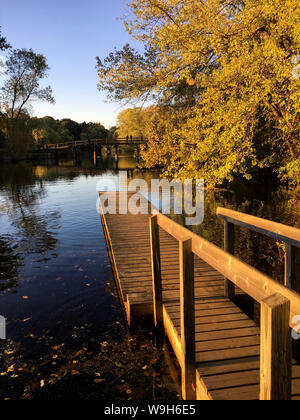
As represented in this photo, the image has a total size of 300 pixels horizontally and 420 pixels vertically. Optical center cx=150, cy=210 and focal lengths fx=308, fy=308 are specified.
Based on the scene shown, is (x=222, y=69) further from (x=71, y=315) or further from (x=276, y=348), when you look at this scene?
(x=276, y=348)

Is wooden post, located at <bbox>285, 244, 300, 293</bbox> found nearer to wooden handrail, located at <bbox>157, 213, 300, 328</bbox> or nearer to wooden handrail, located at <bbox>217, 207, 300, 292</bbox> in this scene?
wooden handrail, located at <bbox>217, 207, 300, 292</bbox>

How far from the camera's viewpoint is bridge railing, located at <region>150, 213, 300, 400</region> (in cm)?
186

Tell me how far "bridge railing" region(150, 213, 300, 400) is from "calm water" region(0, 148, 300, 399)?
1.15 m

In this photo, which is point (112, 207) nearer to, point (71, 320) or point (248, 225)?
point (71, 320)

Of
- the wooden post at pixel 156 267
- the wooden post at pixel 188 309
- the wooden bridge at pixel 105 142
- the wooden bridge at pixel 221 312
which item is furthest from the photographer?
the wooden bridge at pixel 105 142

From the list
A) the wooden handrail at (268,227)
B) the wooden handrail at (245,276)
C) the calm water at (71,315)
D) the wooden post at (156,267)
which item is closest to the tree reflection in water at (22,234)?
the calm water at (71,315)

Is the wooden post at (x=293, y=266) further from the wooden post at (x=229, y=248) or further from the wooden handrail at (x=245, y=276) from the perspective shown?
the wooden post at (x=229, y=248)

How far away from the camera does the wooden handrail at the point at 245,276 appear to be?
187 centimetres

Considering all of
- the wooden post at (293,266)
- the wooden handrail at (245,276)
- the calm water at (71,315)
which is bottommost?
the calm water at (71,315)

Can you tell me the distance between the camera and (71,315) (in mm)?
6324

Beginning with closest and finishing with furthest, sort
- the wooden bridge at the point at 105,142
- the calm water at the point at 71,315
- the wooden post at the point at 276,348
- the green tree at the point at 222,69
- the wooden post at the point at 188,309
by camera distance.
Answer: the wooden post at the point at 276,348
the wooden post at the point at 188,309
the calm water at the point at 71,315
the green tree at the point at 222,69
the wooden bridge at the point at 105,142

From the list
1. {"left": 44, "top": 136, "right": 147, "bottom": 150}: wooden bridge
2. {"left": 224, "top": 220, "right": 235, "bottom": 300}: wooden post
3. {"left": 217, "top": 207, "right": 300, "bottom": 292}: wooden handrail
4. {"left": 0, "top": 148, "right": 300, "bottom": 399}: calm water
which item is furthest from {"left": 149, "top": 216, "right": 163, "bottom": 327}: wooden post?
{"left": 44, "top": 136, "right": 147, "bottom": 150}: wooden bridge

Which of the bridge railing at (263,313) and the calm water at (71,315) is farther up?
the bridge railing at (263,313)
